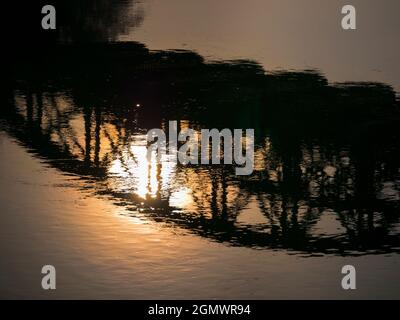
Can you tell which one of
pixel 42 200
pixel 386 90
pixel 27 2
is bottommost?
pixel 42 200

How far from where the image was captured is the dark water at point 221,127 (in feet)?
35.1

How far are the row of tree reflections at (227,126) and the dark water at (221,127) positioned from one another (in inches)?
0.8

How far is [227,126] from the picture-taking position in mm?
13945

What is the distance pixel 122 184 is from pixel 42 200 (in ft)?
3.95

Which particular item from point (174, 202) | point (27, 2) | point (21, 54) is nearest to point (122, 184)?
point (174, 202)

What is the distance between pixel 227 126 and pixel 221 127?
0.33 feet

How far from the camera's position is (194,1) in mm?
22094

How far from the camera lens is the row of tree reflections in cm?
1099

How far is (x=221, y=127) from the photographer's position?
13.9m

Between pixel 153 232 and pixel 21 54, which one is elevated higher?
pixel 21 54

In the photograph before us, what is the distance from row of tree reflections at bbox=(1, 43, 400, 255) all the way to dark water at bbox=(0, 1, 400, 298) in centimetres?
2

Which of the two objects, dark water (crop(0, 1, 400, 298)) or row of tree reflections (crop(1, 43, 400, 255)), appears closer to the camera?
dark water (crop(0, 1, 400, 298))
